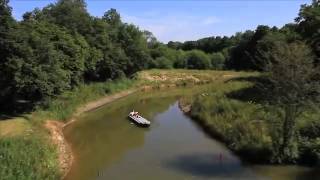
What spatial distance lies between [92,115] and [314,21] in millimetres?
26993

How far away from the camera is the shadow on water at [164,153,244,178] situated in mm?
29297

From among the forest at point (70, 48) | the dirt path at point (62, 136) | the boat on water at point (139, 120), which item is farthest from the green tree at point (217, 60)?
the boat on water at point (139, 120)

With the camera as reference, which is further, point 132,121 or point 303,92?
point 132,121

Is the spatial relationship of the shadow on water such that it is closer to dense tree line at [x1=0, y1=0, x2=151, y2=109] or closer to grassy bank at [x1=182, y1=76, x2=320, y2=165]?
grassy bank at [x1=182, y1=76, x2=320, y2=165]

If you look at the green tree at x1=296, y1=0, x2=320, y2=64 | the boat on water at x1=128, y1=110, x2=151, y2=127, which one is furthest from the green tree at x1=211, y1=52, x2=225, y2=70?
the boat on water at x1=128, y1=110, x2=151, y2=127

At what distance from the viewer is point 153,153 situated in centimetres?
3497

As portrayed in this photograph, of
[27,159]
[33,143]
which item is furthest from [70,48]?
[27,159]

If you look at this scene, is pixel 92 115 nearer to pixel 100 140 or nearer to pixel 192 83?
pixel 100 140

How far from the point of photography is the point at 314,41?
5141 centimetres

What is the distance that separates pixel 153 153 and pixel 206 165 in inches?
204

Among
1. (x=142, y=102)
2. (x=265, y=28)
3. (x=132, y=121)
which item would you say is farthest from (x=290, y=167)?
(x=265, y=28)

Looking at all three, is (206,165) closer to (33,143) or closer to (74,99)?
(33,143)

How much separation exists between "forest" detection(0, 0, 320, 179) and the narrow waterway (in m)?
1.89

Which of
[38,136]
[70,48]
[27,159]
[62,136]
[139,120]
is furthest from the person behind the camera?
[70,48]
